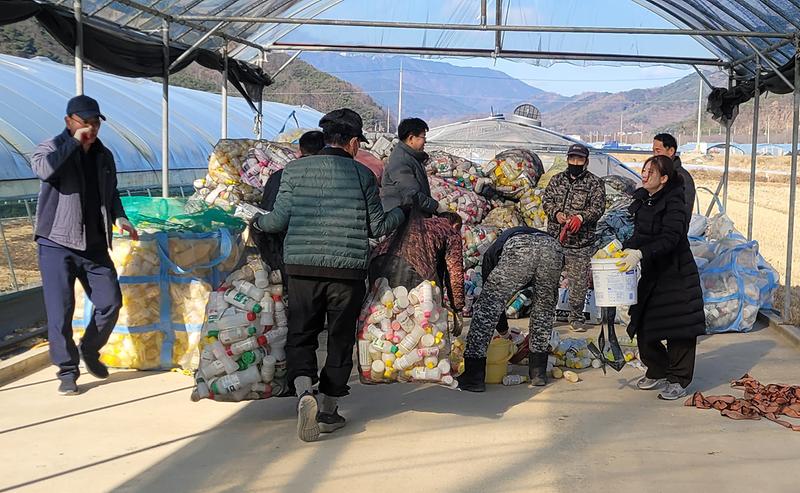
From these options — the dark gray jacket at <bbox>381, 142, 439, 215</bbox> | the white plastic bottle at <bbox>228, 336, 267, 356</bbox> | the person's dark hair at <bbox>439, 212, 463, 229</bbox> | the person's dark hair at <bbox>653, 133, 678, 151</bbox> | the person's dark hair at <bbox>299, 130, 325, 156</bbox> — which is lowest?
the white plastic bottle at <bbox>228, 336, 267, 356</bbox>

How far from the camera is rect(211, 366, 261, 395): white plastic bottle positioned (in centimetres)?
566

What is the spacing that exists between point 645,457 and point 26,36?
43.3 m

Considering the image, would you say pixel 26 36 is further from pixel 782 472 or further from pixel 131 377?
pixel 782 472

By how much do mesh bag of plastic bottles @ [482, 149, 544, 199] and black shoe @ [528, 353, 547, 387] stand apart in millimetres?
4706

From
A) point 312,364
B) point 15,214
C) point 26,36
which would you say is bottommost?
point 312,364

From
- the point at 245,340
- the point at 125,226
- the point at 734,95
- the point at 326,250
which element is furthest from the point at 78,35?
the point at 734,95

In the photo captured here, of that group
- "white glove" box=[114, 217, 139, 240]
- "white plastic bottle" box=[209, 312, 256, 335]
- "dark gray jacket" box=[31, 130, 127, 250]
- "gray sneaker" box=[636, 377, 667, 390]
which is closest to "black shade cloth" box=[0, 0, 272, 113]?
"dark gray jacket" box=[31, 130, 127, 250]

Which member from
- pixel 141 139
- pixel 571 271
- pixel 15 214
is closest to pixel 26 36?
pixel 141 139

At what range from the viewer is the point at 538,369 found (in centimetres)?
712

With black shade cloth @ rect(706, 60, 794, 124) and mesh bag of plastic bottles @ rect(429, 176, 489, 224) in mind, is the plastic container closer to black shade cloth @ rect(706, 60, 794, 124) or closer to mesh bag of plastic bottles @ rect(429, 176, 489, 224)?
mesh bag of plastic bottles @ rect(429, 176, 489, 224)

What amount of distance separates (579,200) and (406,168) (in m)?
2.59

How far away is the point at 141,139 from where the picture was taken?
17609 mm

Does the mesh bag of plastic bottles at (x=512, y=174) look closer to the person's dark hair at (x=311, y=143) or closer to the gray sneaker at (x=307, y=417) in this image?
the person's dark hair at (x=311, y=143)

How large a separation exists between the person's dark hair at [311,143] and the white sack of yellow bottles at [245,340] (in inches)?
34.5
